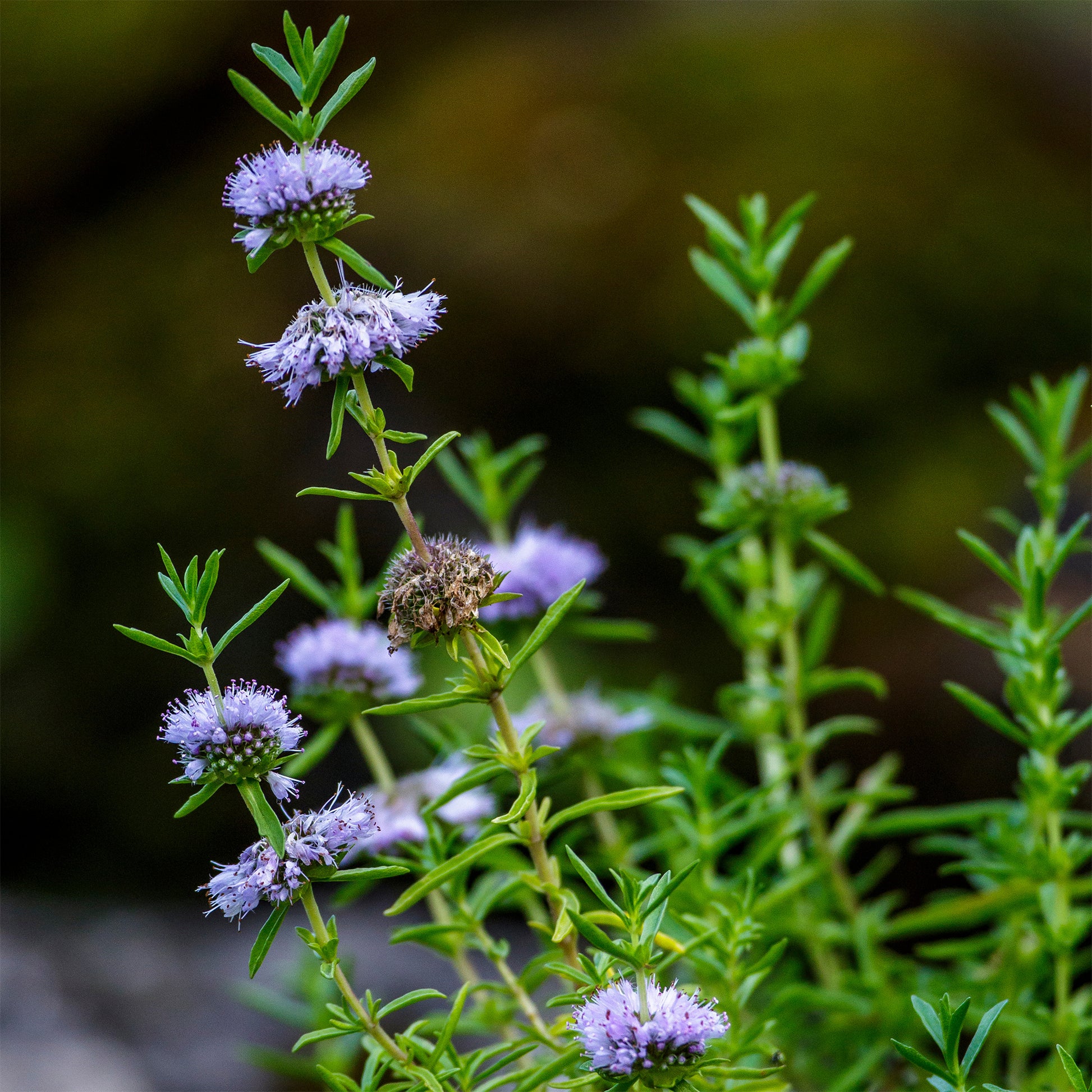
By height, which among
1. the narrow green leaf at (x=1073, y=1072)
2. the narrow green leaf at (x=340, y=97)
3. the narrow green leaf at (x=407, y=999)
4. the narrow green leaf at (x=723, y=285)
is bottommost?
the narrow green leaf at (x=1073, y=1072)

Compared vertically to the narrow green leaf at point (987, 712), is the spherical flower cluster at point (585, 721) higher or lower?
higher

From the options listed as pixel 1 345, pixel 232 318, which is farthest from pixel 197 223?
pixel 1 345

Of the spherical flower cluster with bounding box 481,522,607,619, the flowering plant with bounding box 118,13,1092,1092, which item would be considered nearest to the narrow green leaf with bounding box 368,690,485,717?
the flowering plant with bounding box 118,13,1092,1092

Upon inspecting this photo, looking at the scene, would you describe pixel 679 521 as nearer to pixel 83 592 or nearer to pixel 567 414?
pixel 567 414

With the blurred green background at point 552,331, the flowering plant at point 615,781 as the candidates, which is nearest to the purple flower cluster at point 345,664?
the flowering plant at point 615,781

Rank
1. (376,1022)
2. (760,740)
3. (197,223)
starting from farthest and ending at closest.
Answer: (197,223), (760,740), (376,1022)

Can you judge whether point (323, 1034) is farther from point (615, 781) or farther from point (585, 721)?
point (615, 781)

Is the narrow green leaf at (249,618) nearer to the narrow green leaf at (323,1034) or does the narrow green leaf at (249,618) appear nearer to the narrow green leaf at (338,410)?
the narrow green leaf at (338,410)
